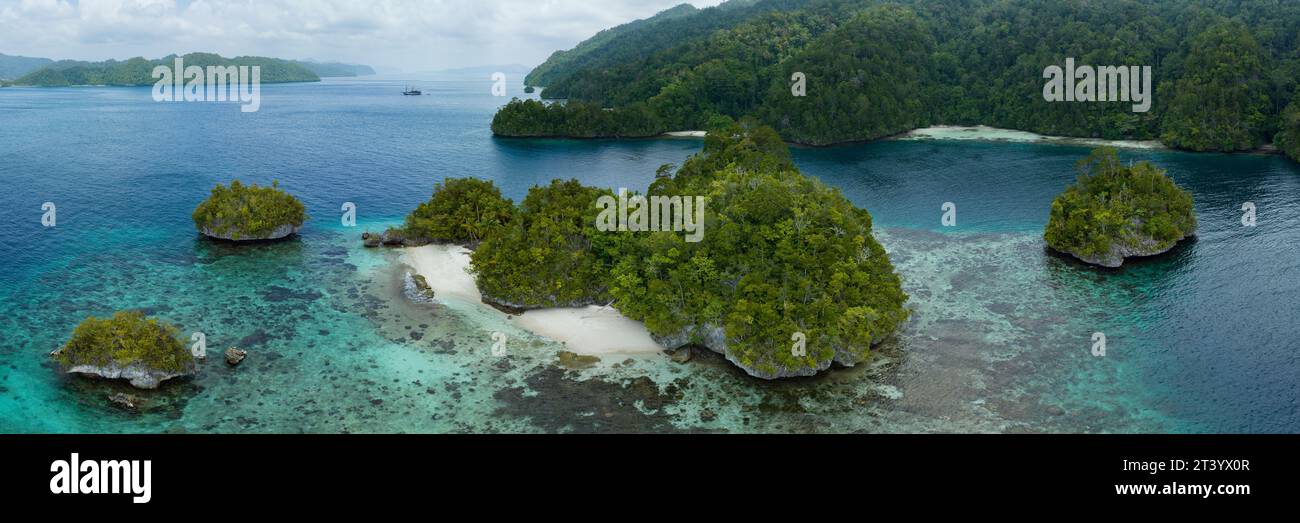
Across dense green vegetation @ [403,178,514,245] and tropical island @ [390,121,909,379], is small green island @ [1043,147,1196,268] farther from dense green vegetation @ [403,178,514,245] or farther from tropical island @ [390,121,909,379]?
dense green vegetation @ [403,178,514,245]

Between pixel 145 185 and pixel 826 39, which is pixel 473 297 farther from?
pixel 826 39

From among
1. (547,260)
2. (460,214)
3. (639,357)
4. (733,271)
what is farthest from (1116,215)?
(460,214)

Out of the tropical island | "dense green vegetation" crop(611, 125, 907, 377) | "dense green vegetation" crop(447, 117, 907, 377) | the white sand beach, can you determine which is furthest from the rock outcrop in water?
the white sand beach

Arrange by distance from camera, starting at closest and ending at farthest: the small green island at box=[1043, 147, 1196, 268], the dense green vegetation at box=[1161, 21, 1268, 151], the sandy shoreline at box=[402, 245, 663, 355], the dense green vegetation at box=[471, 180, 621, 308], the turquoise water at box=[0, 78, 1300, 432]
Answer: the turquoise water at box=[0, 78, 1300, 432]
the sandy shoreline at box=[402, 245, 663, 355]
the dense green vegetation at box=[471, 180, 621, 308]
the small green island at box=[1043, 147, 1196, 268]
the dense green vegetation at box=[1161, 21, 1268, 151]

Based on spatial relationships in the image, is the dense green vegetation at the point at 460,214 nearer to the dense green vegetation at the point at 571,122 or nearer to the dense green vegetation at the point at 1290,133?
the dense green vegetation at the point at 571,122

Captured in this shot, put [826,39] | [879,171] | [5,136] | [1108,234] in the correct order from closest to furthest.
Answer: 1. [1108,234]
2. [879,171]
3. [5,136]
4. [826,39]
